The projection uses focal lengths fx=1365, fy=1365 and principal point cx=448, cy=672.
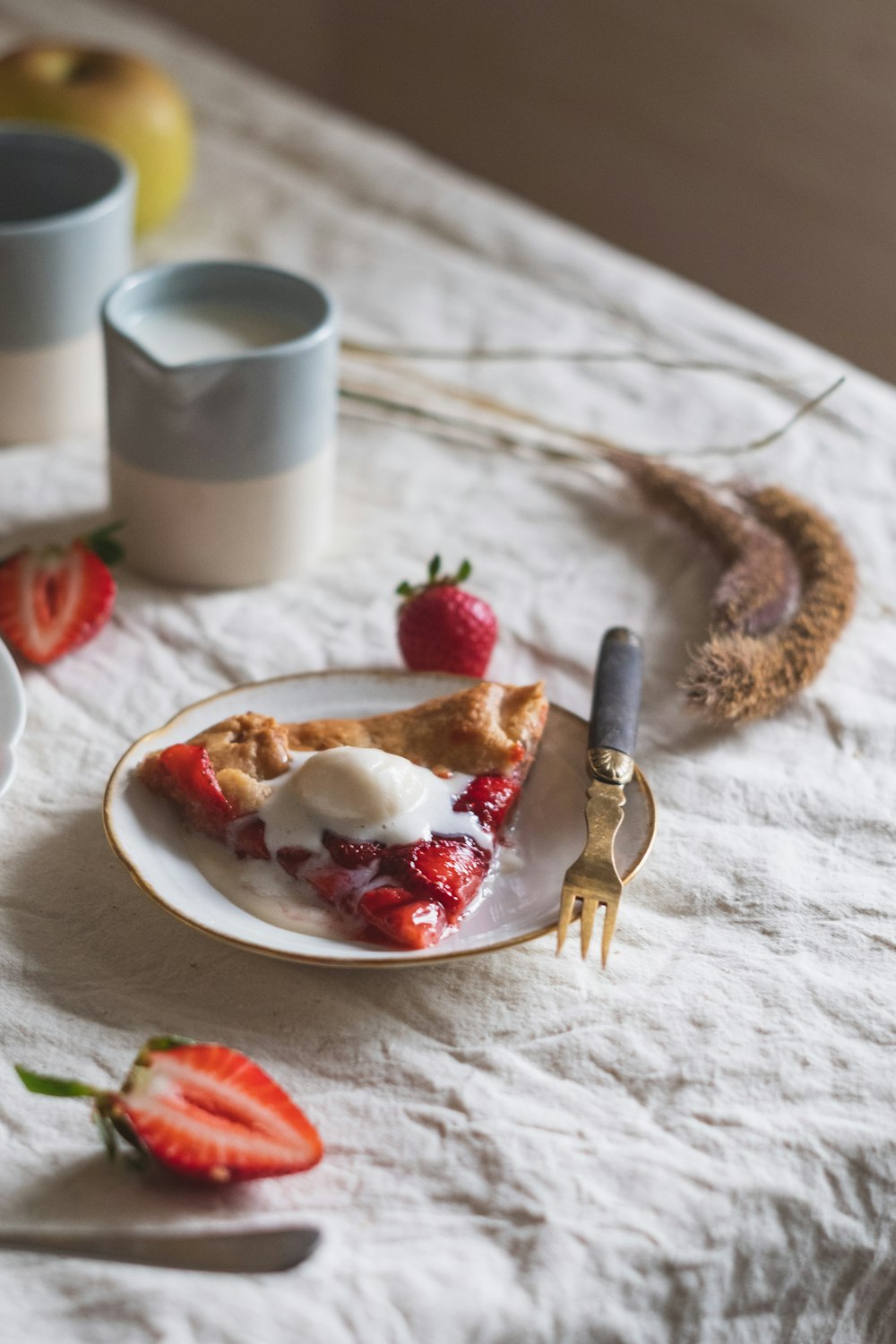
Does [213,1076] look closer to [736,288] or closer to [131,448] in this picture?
[131,448]

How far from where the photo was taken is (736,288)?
2846 mm

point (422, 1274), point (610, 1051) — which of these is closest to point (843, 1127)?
point (610, 1051)

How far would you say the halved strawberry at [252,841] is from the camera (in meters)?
0.84

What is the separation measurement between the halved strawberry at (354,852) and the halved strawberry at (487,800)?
2.9 inches

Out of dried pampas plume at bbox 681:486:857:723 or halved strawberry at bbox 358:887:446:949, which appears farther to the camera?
dried pampas plume at bbox 681:486:857:723

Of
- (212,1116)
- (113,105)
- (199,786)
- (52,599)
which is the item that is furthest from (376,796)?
(113,105)

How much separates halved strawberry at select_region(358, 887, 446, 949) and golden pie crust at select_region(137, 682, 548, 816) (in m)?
0.11

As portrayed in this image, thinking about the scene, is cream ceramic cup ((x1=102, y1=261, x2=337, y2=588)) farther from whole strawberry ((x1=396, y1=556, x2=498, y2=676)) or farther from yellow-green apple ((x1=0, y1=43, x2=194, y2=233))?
yellow-green apple ((x1=0, y1=43, x2=194, y2=233))

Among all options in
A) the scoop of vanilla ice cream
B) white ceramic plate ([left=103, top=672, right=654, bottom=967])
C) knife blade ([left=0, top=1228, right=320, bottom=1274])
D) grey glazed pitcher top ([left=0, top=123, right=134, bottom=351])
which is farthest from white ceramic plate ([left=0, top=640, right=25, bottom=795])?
grey glazed pitcher top ([left=0, top=123, right=134, bottom=351])

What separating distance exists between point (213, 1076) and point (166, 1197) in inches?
2.6

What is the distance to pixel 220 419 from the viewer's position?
3.55ft

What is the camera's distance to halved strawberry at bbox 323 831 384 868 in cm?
82

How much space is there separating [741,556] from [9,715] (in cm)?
62

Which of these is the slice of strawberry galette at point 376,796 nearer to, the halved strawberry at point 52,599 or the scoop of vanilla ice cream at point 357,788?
the scoop of vanilla ice cream at point 357,788
